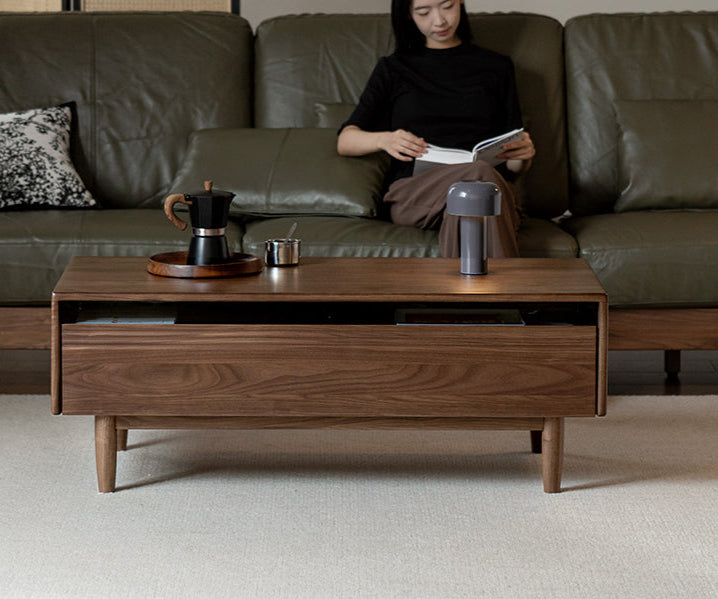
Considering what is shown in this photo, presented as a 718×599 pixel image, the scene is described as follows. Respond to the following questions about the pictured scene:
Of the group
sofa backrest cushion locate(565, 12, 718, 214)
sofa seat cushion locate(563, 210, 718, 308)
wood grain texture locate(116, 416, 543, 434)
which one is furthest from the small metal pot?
sofa backrest cushion locate(565, 12, 718, 214)

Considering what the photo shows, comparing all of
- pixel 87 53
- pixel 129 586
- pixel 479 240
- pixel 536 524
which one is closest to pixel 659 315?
pixel 479 240

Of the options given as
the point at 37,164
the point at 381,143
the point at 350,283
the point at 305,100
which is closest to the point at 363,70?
the point at 305,100

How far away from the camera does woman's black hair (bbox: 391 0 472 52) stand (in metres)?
3.01

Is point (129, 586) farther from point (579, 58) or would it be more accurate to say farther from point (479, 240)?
point (579, 58)

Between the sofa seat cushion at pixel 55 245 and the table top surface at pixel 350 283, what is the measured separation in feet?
1.62

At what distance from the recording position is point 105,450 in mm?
1866

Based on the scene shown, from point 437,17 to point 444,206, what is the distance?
65cm

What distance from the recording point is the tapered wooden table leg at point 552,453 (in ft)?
6.08

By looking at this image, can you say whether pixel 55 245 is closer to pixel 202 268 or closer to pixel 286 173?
pixel 286 173

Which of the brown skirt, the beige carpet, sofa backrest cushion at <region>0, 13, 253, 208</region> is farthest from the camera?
sofa backrest cushion at <region>0, 13, 253, 208</region>

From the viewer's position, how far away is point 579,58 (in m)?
3.14

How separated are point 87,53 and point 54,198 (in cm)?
55

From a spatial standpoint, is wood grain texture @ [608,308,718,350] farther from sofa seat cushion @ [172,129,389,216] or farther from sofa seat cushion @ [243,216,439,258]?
sofa seat cushion @ [172,129,389,216]

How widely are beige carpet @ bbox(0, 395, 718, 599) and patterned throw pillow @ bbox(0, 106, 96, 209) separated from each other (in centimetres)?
76
